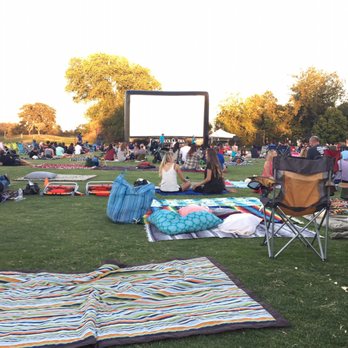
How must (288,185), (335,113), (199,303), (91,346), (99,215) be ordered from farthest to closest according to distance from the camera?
(335,113), (99,215), (288,185), (199,303), (91,346)

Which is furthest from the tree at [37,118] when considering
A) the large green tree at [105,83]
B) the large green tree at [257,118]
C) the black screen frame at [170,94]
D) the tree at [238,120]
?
the black screen frame at [170,94]

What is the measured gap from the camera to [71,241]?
4.86 m

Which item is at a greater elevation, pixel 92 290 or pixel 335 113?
pixel 335 113

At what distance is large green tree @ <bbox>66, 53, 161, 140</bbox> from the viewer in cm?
4519

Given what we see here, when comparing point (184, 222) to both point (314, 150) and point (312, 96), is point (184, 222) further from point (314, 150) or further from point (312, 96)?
point (312, 96)

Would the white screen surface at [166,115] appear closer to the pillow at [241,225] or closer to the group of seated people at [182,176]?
the group of seated people at [182,176]

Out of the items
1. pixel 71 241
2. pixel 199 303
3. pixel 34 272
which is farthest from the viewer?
pixel 71 241

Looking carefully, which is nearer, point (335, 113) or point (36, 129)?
point (335, 113)

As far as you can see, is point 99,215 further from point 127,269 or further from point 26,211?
point 127,269

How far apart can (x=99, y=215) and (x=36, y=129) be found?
66.0 m

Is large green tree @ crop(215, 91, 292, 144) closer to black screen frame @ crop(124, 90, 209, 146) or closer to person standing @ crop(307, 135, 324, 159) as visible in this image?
black screen frame @ crop(124, 90, 209, 146)

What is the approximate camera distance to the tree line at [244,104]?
148 feet

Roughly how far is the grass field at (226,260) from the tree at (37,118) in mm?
64307

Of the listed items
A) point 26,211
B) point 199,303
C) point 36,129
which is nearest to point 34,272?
point 199,303
